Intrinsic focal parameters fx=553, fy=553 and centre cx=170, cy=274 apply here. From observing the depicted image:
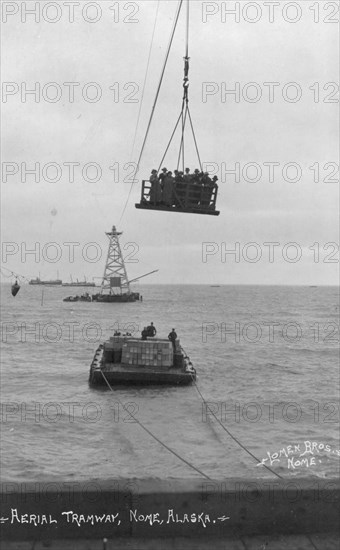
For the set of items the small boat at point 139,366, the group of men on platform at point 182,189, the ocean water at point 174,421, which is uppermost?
the group of men on platform at point 182,189

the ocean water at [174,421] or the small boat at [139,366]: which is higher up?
the small boat at [139,366]

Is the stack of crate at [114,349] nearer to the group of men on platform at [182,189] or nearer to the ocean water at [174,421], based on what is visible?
the ocean water at [174,421]

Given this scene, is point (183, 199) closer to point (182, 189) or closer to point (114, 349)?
point (182, 189)

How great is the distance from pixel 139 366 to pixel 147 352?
91 centimetres

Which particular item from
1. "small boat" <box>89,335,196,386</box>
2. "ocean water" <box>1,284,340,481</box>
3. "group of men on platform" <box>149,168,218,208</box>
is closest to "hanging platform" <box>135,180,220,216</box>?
"group of men on platform" <box>149,168,218,208</box>

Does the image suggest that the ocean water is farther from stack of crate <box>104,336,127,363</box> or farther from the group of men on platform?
the group of men on platform

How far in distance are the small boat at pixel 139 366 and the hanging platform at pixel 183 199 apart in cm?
2003

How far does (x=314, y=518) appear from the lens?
4.95 m

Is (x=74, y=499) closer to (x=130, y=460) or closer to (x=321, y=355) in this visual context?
(x=130, y=460)

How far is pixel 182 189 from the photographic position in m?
11.0

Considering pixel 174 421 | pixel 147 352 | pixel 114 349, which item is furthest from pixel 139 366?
pixel 174 421

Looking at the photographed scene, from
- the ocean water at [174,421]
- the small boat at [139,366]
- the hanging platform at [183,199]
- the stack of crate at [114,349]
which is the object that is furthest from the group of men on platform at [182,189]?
the stack of crate at [114,349]

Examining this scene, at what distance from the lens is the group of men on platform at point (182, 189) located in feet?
35.7

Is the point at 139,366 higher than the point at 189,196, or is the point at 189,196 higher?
the point at 189,196
